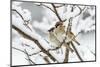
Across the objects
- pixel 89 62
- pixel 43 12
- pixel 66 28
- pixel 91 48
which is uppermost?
pixel 43 12

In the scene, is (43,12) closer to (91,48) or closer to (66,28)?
(66,28)

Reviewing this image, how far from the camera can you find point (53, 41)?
9.07 ft

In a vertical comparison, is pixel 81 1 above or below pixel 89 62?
above

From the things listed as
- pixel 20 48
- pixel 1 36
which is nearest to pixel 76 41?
pixel 20 48

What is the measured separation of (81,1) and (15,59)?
3.59 feet

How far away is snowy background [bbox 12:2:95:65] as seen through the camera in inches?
102

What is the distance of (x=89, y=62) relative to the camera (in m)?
2.95

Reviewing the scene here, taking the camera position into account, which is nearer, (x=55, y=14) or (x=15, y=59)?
(x=15, y=59)

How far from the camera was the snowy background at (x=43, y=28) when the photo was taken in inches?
102

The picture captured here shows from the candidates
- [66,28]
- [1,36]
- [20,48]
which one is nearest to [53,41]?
[66,28]

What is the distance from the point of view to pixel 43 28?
8.88 ft

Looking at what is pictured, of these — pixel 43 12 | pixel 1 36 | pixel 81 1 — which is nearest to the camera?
pixel 1 36

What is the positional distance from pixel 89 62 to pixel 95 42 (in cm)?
27

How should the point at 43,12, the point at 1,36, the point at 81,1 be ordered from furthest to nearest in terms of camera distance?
the point at 81,1
the point at 43,12
the point at 1,36
